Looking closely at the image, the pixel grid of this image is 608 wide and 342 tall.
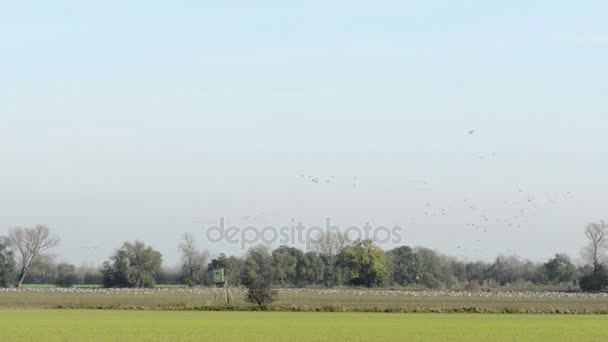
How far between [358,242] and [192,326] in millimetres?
109820

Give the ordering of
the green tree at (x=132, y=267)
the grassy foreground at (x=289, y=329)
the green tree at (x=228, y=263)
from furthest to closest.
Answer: the green tree at (x=228, y=263) → the green tree at (x=132, y=267) → the grassy foreground at (x=289, y=329)

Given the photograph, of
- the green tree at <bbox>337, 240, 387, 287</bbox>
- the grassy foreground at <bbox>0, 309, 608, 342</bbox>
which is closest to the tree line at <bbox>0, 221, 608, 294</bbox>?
the green tree at <bbox>337, 240, 387, 287</bbox>

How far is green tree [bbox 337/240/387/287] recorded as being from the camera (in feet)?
505

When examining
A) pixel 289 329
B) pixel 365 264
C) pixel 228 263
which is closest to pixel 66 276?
pixel 228 263

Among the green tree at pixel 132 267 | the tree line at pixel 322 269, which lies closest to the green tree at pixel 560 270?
the tree line at pixel 322 269

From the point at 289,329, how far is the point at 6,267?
345ft

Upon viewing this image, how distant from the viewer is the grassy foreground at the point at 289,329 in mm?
41406

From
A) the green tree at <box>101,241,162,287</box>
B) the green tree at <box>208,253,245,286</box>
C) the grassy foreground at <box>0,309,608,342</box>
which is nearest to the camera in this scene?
the grassy foreground at <box>0,309,608,342</box>

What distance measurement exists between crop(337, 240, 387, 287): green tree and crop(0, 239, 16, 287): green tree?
47.6m

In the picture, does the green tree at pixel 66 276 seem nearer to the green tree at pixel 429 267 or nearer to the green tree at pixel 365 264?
the green tree at pixel 365 264

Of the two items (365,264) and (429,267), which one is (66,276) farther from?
(429,267)

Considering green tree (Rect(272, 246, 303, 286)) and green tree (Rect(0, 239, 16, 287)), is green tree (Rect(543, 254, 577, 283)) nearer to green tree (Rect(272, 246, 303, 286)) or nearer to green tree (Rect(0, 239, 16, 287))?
green tree (Rect(272, 246, 303, 286))

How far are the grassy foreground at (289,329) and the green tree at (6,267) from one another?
91.4 meters

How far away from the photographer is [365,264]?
15538 cm
